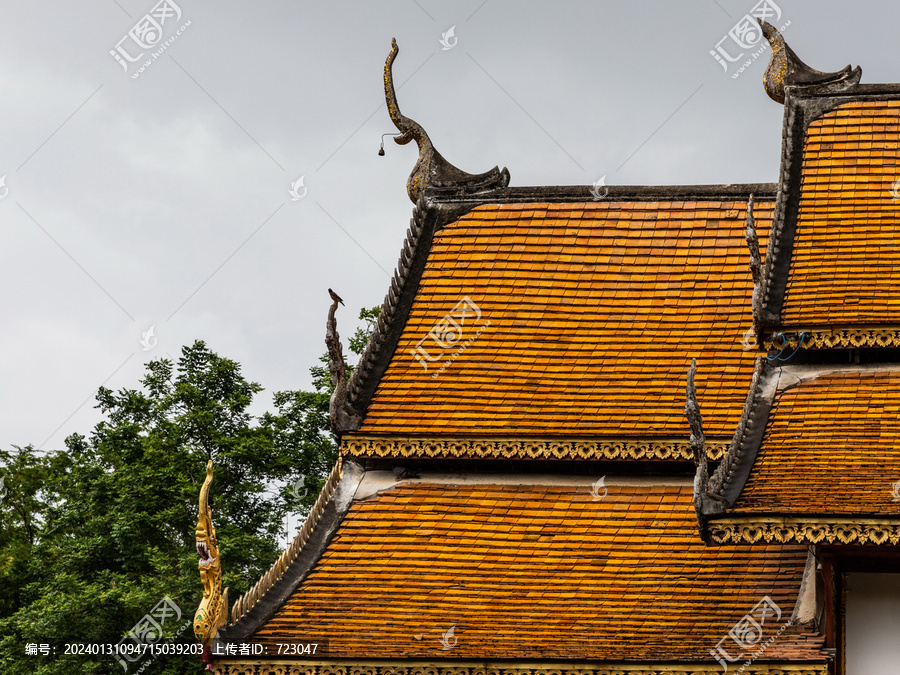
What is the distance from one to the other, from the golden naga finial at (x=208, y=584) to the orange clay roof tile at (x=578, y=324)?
199 cm

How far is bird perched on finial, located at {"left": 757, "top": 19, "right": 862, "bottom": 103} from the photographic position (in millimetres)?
13578

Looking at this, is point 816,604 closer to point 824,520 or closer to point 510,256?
point 824,520

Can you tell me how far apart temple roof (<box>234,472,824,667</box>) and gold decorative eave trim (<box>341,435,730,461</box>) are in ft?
1.25

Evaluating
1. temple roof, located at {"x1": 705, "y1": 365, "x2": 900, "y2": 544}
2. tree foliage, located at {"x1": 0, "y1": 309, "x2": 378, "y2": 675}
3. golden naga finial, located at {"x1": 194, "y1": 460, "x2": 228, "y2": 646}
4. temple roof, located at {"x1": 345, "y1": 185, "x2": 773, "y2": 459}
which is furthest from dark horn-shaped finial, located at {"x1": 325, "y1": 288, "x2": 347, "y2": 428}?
tree foliage, located at {"x1": 0, "y1": 309, "x2": 378, "y2": 675}

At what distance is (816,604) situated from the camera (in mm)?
10672

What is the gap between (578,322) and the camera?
14.1m

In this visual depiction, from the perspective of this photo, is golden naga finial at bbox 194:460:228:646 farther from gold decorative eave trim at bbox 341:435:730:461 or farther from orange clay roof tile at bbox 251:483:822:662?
gold decorative eave trim at bbox 341:435:730:461

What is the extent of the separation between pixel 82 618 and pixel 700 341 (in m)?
14.6

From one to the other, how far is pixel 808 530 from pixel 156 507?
18.7 metres

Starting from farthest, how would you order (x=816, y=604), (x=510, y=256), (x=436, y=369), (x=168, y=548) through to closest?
(x=168, y=548) → (x=510, y=256) → (x=436, y=369) → (x=816, y=604)

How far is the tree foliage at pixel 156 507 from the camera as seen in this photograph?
2398 cm

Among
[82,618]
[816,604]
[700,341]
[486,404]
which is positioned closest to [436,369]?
[486,404]

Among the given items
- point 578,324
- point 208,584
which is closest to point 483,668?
point 208,584

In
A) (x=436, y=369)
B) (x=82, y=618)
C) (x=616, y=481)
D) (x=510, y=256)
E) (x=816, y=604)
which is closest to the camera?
(x=816, y=604)
